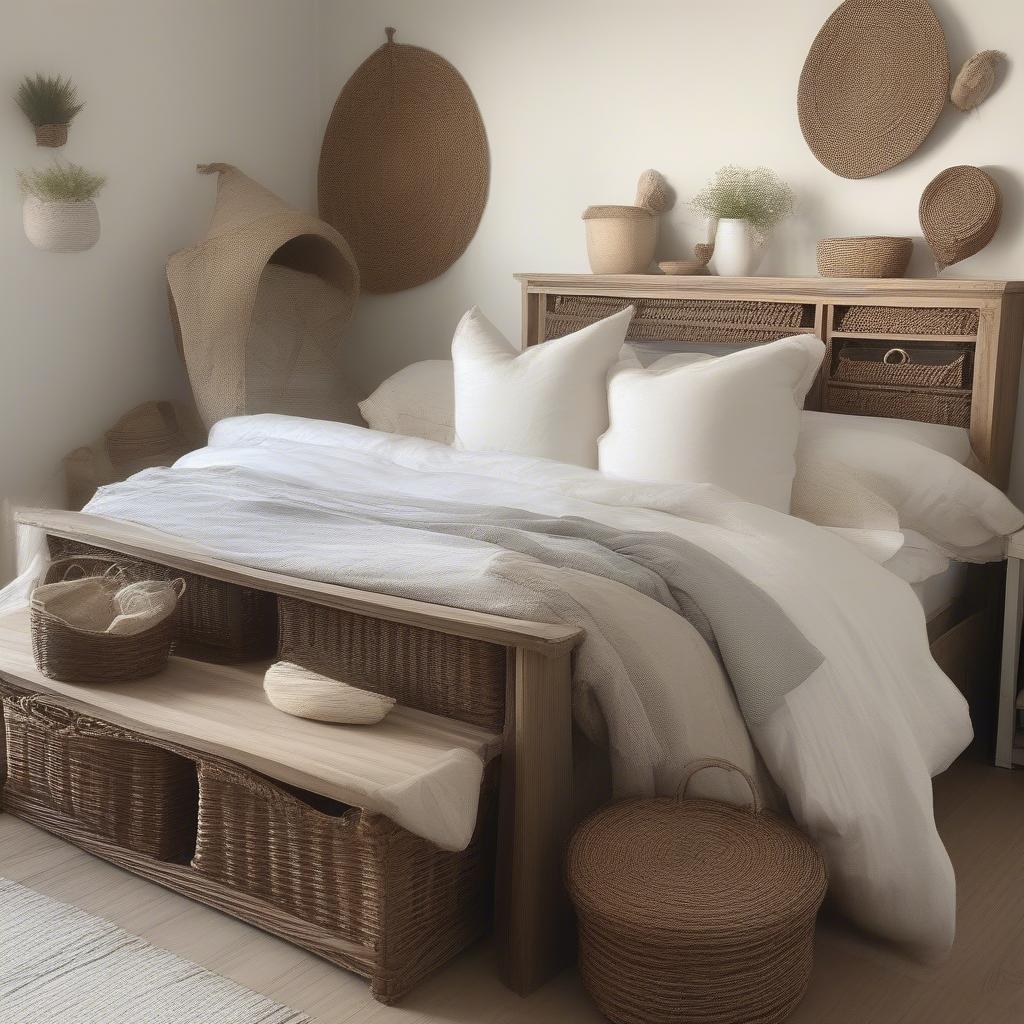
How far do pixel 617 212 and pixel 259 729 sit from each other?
2.09m

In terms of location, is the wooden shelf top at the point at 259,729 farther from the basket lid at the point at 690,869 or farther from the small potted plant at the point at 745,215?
the small potted plant at the point at 745,215

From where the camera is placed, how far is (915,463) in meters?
2.72

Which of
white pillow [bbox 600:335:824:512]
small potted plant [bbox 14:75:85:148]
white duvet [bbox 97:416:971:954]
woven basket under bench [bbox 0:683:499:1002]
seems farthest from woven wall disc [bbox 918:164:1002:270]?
small potted plant [bbox 14:75:85:148]

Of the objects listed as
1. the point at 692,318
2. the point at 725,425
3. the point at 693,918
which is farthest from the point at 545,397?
the point at 693,918

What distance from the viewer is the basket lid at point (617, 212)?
3551 mm

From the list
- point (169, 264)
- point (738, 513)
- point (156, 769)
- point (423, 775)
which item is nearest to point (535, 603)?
point (423, 775)

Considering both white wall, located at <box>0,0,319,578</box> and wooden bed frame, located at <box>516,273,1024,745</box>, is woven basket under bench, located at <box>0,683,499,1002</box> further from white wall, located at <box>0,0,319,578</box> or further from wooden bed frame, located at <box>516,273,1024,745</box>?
white wall, located at <box>0,0,319,578</box>

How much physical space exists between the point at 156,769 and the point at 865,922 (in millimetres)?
1298

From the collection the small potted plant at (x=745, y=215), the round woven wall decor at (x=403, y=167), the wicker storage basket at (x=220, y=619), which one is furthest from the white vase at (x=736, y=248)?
the wicker storage basket at (x=220, y=619)

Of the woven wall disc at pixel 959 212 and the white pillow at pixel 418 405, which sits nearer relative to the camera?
the woven wall disc at pixel 959 212

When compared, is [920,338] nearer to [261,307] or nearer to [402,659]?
[402,659]

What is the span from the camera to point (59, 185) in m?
3.58

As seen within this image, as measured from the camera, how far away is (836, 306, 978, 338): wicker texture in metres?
3.00

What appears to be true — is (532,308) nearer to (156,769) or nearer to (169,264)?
(169,264)
